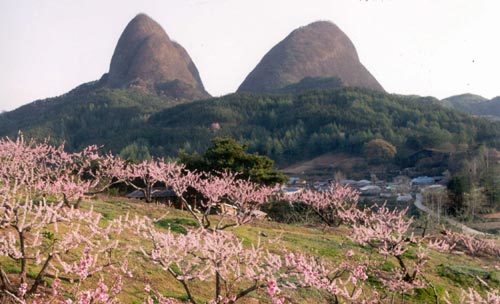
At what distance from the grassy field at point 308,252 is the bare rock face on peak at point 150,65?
11557cm

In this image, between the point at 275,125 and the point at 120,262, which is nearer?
the point at 120,262

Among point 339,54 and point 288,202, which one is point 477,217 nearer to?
point 288,202

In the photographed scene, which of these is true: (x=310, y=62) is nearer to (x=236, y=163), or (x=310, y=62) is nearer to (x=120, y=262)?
(x=236, y=163)

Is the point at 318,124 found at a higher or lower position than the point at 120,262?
higher

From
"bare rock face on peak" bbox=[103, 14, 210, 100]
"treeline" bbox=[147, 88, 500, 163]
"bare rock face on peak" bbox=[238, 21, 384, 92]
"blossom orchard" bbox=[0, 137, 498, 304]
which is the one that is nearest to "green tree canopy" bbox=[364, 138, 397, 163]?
"treeline" bbox=[147, 88, 500, 163]

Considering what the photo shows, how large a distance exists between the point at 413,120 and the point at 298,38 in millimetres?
79848

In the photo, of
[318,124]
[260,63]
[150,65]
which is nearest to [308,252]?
[318,124]

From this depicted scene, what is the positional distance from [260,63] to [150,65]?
117 ft

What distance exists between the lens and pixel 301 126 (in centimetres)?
8475

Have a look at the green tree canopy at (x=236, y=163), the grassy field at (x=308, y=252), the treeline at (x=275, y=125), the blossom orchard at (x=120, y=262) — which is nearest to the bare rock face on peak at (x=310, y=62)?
the treeline at (x=275, y=125)

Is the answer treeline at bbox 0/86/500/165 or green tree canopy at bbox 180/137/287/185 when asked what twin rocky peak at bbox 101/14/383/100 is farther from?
green tree canopy at bbox 180/137/287/185

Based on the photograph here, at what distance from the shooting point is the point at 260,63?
502ft

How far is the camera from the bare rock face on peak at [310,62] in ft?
468

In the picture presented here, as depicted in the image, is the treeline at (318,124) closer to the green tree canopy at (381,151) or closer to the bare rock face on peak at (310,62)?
the green tree canopy at (381,151)
